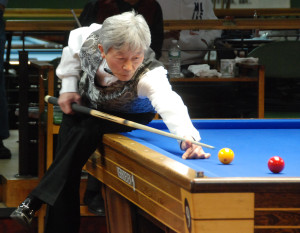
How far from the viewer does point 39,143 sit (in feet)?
13.6

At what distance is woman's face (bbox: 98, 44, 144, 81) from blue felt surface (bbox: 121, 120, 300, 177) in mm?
264

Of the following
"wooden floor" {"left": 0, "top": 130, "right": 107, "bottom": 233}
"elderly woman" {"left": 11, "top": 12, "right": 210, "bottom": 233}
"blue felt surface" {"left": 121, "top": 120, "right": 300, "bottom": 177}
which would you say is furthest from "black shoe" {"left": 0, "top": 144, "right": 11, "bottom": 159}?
"blue felt surface" {"left": 121, "top": 120, "right": 300, "bottom": 177}

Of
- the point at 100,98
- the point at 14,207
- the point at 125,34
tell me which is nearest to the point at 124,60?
the point at 125,34

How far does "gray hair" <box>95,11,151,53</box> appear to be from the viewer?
2.45m

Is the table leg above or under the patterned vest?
under

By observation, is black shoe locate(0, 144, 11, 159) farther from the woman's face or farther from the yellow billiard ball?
the yellow billiard ball

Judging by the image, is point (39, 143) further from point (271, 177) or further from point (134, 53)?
point (271, 177)

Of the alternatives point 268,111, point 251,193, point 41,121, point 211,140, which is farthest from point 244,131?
point 268,111

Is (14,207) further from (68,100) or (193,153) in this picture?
(193,153)

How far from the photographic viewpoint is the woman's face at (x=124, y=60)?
2485 millimetres

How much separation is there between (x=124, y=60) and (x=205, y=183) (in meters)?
0.92

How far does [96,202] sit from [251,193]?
2302mm

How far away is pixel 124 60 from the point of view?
251cm

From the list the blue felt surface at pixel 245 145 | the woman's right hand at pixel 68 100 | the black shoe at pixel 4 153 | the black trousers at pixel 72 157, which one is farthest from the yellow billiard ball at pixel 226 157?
the black shoe at pixel 4 153
